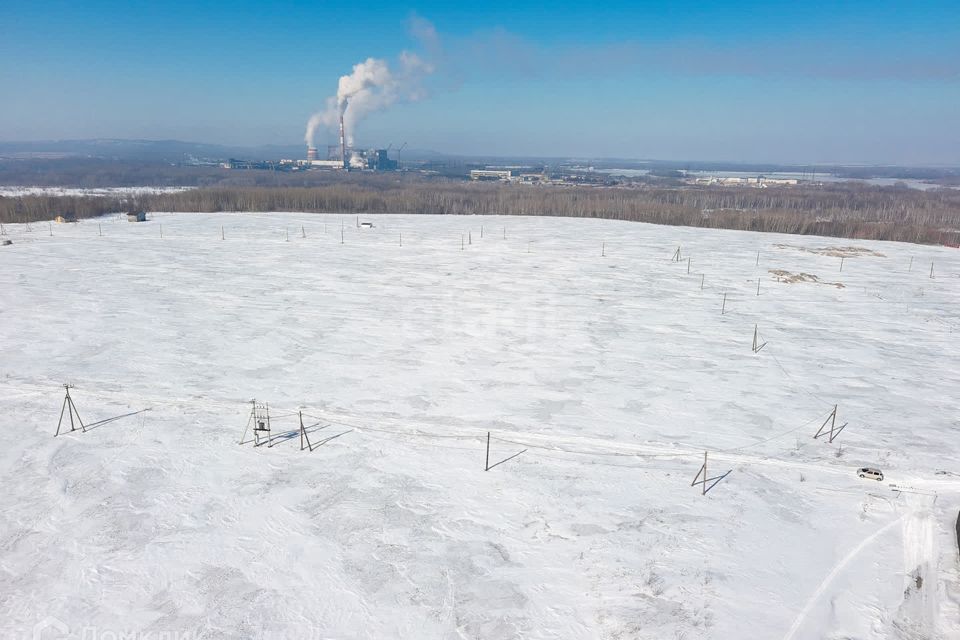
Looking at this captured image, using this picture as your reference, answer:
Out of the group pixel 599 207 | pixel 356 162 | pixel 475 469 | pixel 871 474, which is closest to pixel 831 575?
pixel 871 474

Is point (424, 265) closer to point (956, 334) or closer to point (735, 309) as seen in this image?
point (735, 309)

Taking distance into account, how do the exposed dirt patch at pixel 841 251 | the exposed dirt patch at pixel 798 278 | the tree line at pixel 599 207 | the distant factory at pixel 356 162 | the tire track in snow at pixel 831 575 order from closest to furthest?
1. the tire track in snow at pixel 831 575
2. the exposed dirt patch at pixel 798 278
3. the exposed dirt patch at pixel 841 251
4. the tree line at pixel 599 207
5. the distant factory at pixel 356 162

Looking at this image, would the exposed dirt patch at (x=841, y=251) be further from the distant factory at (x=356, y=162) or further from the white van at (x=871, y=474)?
the distant factory at (x=356, y=162)

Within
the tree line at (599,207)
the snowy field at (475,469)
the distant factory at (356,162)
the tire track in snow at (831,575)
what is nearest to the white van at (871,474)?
the snowy field at (475,469)

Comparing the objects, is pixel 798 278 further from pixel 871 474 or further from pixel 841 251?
pixel 871 474

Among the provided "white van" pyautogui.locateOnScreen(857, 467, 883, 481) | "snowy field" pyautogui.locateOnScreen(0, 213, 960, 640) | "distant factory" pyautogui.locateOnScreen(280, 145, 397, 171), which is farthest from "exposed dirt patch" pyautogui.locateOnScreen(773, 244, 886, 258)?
"distant factory" pyautogui.locateOnScreen(280, 145, 397, 171)

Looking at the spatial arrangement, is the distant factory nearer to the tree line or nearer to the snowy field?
the tree line
